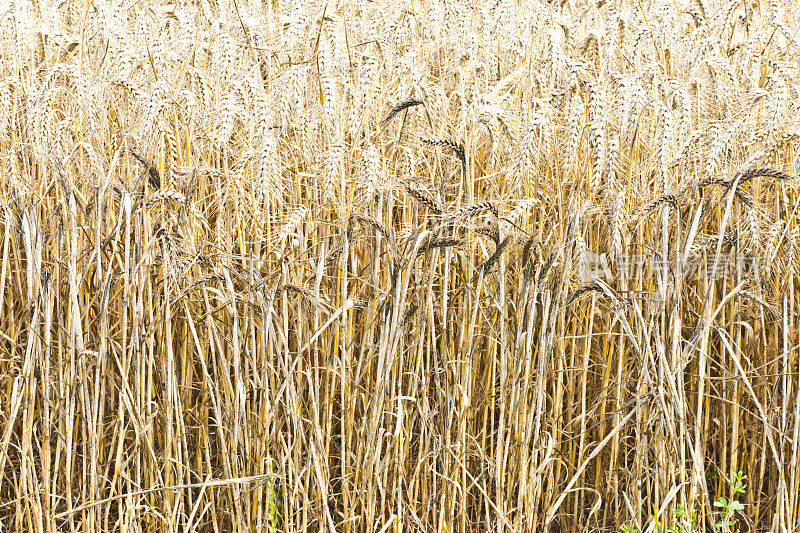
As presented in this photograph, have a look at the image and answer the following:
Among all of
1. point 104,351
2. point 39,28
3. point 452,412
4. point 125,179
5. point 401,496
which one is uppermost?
point 39,28

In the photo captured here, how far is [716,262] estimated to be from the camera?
182 centimetres

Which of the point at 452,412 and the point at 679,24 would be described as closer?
the point at 452,412

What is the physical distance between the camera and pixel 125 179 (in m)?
2.18

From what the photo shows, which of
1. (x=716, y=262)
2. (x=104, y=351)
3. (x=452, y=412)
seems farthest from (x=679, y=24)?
(x=104, y=351)

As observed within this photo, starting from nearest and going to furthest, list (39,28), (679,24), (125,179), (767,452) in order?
(767,452), (125,179), (39,28), (679,24)

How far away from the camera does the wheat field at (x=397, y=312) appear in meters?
1.79

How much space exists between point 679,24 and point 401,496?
226 centimetres

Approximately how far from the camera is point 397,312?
5.68ft

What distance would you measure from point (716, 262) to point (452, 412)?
0.68m

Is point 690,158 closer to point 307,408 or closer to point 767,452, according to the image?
point 767,452

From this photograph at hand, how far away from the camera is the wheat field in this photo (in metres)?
1.79

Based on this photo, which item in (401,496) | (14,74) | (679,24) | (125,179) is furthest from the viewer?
(679,24)

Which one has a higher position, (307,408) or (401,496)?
(307,408)

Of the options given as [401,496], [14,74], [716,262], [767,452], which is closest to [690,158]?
[716,262]
